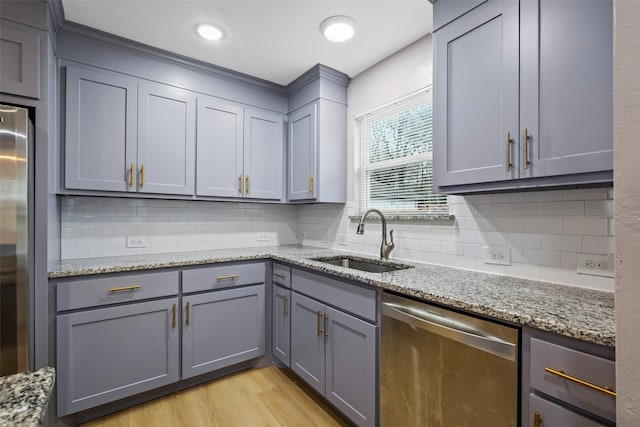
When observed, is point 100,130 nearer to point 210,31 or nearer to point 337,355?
point 210,31

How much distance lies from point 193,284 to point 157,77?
1.50 metres

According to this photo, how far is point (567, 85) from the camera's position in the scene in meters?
1.17

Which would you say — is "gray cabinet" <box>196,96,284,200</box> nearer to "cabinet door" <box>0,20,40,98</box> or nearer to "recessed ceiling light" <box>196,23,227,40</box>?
"recessed ceiling light" <box>196,23,227,40</box>

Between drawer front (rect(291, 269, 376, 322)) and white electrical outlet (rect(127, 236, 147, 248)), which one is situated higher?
white electrical outlet (rect(127, 236, 147, 248))

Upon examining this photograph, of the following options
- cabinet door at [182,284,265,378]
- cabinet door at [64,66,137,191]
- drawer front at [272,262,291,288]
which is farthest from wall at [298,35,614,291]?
cabinet door at [64,66,137,191]

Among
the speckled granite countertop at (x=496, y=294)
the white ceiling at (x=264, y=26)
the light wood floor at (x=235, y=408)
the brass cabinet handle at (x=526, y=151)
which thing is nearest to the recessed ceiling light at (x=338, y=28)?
the white ceiling at (x=264, y=26)

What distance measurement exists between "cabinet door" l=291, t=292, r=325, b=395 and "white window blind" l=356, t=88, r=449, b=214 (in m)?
0.93

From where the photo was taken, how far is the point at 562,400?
36.5 inches

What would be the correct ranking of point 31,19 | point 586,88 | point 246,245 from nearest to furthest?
point 586,88
point 31,19
point 246,245

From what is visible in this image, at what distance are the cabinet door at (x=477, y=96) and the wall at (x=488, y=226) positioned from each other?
1.17 ft

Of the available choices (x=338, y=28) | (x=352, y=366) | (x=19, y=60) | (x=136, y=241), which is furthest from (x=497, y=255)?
(x=19, y=60)

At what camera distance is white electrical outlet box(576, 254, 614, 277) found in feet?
4.30

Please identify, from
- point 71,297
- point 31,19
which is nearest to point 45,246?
point 71,297

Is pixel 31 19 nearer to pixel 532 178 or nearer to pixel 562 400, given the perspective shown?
pixel 532 178
